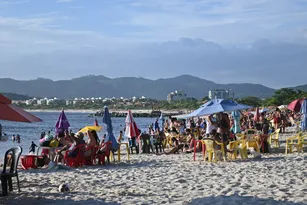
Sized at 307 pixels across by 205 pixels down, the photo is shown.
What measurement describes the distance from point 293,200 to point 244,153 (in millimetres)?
5804

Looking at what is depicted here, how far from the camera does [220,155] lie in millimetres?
12102

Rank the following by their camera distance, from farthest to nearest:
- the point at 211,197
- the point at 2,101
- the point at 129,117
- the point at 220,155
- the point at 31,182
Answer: the point at 129,117 → the point at 220,155 → the point at 31,182 → the point at 211,197 → the point at 2,101

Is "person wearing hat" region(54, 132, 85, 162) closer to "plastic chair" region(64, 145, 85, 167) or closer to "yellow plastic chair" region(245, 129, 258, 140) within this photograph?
"plastic chair" region(64, 145, 85, 167)

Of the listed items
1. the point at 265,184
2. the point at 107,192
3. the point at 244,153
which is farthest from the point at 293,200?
the point at 244,153

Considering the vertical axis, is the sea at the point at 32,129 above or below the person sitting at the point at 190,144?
below

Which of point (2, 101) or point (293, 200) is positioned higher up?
point (2, 101)

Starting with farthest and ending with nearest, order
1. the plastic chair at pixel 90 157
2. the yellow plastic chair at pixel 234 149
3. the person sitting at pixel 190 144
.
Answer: the person sitting at pixel 190 144 < the yellow plastic chair at pixel 234 149 < the plastic chair at pixel 90 157

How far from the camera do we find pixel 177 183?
8539 mm

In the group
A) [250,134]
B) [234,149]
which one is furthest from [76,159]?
[250,134]

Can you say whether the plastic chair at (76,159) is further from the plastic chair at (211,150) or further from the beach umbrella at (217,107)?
the beach umbrella at (217,107)

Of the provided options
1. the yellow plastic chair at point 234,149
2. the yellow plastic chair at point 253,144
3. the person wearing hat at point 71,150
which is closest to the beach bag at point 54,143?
the person wearing hat at point 71,150

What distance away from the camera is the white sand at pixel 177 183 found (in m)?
7.01

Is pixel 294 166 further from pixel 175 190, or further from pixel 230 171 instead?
pixel 175 190

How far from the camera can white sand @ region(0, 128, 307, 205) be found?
7008mm
